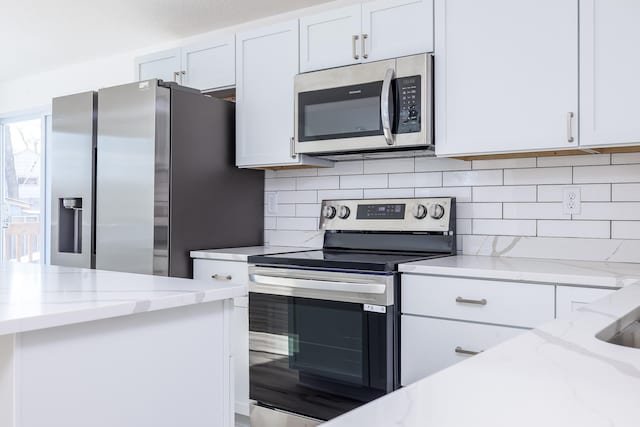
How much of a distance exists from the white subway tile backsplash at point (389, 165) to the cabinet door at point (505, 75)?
436mm

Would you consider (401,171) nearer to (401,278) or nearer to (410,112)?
(410,112)

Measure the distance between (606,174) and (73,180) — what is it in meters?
2.84

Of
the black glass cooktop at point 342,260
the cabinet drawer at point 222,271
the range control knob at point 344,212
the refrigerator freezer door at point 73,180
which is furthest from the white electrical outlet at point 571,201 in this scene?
the refrigerator freezer door at point 73,180

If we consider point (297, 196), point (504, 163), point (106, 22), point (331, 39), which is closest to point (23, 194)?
point (106, 22)

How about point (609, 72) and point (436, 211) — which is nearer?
point (609, 72)

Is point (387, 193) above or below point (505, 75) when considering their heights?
below

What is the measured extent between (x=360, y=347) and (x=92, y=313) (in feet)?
4.37

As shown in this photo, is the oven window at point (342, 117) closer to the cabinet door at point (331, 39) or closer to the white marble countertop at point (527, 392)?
the cabinet door at point (331, 39)

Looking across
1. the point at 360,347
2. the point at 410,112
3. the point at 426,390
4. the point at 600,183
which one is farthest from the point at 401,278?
the point at 426,390

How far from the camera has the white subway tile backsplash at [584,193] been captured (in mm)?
2447

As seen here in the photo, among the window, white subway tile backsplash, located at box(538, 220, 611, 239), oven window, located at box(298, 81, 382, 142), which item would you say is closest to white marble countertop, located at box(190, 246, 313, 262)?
oven window, located at box(298, 81, 382, 142)

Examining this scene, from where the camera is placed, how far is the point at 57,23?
384cm

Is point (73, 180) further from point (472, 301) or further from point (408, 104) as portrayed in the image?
point (472, 301)

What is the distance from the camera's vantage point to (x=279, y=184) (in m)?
3.49
